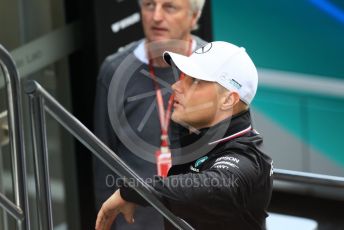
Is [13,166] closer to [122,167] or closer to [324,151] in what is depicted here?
[122,167]

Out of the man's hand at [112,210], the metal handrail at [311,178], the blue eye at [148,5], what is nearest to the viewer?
the man's hand at [112,210]

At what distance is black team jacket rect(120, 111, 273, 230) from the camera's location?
3.58m

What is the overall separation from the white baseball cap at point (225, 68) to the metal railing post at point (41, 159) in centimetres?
48

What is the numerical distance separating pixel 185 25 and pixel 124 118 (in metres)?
0.54

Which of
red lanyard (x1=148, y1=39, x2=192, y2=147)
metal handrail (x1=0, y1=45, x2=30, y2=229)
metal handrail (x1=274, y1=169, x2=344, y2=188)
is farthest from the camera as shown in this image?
red lanyard (x1=148, y1=39, x2=192, y2=147)

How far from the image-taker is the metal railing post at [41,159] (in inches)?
147

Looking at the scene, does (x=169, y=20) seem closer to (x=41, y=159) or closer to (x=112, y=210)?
(x=41, y=159)

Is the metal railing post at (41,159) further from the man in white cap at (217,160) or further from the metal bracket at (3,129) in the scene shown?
the metal bracket at (3,129)

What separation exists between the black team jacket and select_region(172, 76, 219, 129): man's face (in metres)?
0.04

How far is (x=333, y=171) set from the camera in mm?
8273

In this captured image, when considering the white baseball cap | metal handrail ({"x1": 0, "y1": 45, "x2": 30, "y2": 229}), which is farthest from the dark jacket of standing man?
the white baseball cap

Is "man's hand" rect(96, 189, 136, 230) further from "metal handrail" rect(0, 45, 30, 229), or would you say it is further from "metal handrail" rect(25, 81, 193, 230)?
"metal handrail" rect(0, 45, 30, 229)

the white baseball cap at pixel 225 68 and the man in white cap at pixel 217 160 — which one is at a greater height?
the white baseball cap at pixel 225 68

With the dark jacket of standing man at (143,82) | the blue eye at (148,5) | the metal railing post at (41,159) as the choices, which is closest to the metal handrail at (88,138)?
the metal railing post at (41,159)
